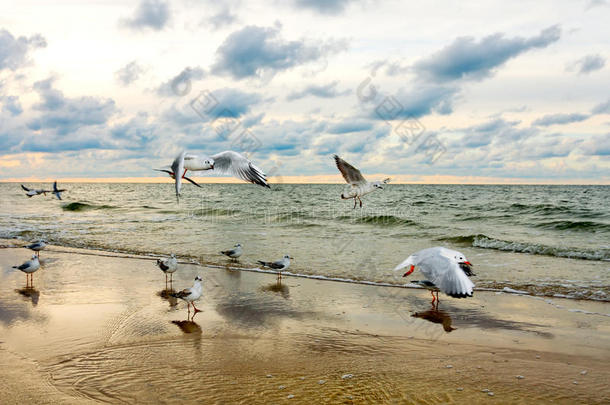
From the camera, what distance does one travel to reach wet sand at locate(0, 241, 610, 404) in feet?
16.6

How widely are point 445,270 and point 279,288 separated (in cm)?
428

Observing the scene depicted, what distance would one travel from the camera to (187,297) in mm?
7844

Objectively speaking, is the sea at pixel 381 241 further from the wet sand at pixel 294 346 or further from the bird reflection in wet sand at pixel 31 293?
the bird reflection in wet sand at pixel 31 293

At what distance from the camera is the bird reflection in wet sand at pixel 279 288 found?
966 centimetres

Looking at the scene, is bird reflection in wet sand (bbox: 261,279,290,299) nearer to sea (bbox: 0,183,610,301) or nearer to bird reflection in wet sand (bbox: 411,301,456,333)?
sea (bbox: 0,183,610,301)

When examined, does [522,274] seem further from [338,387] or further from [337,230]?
[337,230]

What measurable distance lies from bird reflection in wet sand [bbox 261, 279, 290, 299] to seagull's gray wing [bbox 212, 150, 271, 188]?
13.1 feet

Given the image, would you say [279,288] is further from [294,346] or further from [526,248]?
[526,248]

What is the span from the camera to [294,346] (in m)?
6.39

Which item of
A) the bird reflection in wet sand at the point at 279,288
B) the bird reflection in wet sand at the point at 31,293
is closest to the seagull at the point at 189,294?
the bird reflection in wet sand at the point at 279,288

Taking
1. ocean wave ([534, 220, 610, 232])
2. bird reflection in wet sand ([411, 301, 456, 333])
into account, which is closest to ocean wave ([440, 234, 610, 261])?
ocean wave ([534, 220, 610, 232])

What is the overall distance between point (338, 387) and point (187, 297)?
3.65 m

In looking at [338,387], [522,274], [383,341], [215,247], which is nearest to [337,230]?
[215,247]

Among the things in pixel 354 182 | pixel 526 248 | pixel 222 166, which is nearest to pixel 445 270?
pixel 354 182
